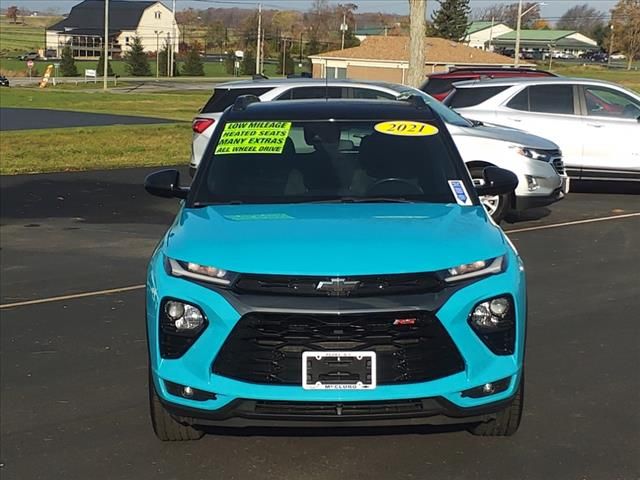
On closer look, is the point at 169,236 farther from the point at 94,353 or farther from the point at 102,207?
the point at 102,207

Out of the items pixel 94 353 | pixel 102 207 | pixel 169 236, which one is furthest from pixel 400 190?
pixel 102 207

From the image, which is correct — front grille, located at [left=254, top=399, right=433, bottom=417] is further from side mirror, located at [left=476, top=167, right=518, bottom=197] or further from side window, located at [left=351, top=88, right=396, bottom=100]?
side window, located at [left=351, top=88, right=396, bottom=100]

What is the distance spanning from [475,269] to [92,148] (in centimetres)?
1705

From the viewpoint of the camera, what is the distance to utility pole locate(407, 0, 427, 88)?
24.9m

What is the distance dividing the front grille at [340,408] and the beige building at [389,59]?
2329 inches

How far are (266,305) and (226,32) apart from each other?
412ft

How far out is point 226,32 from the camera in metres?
126

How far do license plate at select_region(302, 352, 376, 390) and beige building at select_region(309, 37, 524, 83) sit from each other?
5917cm

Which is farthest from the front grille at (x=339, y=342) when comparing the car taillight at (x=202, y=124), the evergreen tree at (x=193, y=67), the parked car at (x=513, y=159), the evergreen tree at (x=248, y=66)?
the evergreen tree at (x=193, y=67)

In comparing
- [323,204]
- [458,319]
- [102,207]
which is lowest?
[102,207]

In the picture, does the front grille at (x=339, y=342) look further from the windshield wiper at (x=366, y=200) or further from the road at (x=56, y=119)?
the road at (x=56, y=119)

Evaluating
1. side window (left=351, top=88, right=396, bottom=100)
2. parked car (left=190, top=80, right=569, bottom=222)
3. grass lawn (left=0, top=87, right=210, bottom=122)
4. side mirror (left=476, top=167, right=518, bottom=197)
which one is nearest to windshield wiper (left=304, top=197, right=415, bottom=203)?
side mirror (left=476, top=167, right=518, bottom=197)

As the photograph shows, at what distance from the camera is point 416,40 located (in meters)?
25.1

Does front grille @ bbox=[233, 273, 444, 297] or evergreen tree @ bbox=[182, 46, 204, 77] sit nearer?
front grille @ bbox=[233, 273, 444, 297]
